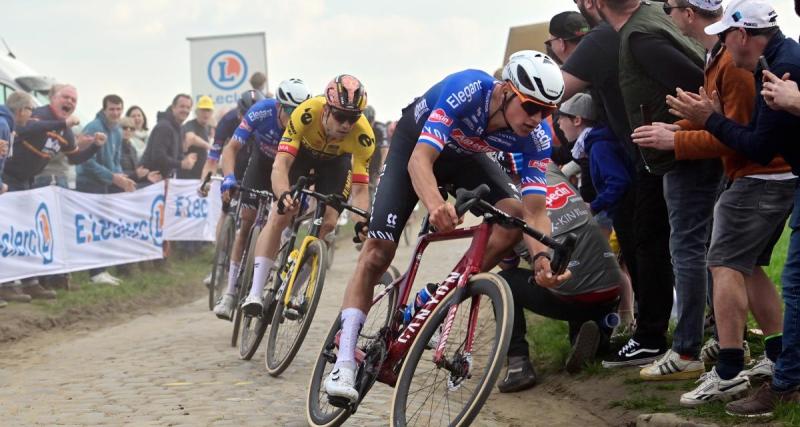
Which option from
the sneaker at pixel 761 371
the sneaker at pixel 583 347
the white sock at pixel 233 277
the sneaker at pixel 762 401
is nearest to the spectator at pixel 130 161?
the white sock at pixel 233 277

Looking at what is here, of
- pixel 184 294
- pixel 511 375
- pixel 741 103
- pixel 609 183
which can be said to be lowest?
pixel 184 294

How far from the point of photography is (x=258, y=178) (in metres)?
10.7

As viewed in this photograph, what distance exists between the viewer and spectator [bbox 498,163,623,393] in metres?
7.55

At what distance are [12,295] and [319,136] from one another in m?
5.39

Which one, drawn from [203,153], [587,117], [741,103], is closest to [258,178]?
[587,117]

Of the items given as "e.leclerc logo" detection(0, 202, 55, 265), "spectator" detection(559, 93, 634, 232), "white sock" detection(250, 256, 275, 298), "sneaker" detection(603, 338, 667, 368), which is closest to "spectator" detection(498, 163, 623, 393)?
"sneaker" detection(603, 338, 667, 368)

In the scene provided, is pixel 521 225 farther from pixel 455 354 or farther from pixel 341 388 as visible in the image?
pixel 341 388

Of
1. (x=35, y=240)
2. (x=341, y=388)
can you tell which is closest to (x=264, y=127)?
(x=35, y=240)

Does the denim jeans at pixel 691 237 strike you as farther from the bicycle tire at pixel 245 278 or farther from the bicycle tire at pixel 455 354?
the bicycle tire at pixel 245 278

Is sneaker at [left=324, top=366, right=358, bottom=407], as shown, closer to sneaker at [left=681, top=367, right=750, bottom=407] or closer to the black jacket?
sneaker at [left=681, top=367, right=750, bottom=407]

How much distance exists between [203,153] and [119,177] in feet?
11.0

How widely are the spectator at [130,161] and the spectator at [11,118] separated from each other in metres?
3.45

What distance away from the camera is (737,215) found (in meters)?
6.18

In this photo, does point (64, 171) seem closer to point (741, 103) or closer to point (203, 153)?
point (203, 153)
